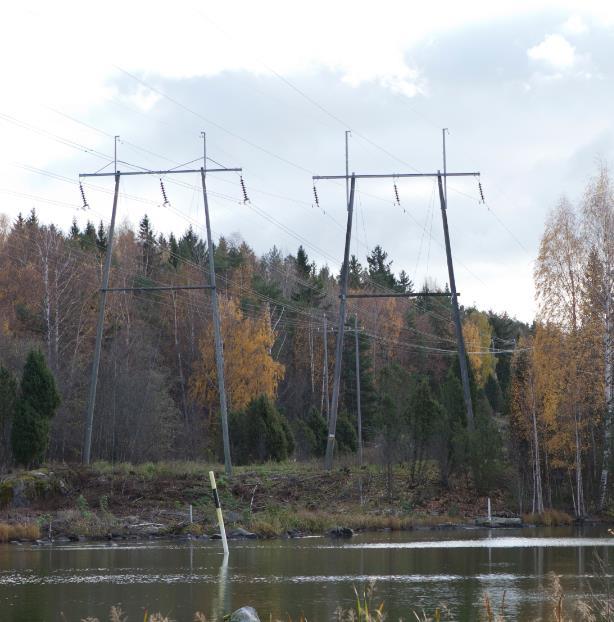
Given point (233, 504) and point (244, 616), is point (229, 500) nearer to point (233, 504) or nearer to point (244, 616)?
point (233, 504)

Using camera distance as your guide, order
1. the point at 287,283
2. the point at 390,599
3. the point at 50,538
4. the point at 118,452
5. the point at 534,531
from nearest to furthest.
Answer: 1. the point at 390,599
2. the point at 50,538
3. the point at 534,531
4. the point at 118,452
5. the point at 287,283

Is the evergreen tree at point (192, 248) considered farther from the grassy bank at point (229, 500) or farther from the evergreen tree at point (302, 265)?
the grassy bank at point (229, 500)

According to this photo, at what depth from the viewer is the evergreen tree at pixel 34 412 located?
40625 mm

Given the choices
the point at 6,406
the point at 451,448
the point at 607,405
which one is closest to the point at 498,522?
the point at 451,448

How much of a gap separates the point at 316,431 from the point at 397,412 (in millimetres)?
21281

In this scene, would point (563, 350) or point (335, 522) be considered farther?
point (563, 350)

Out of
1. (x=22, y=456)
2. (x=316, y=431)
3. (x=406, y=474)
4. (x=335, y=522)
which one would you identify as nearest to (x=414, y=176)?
(x=406, y=474)

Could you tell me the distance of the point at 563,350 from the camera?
4044 centimetres

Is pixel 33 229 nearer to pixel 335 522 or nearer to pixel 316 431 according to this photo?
pixel 316 431

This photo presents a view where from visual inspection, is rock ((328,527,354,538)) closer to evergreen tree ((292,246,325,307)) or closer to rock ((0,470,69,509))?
rock ((0,470,69,509))

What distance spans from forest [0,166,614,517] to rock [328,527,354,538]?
7247mm

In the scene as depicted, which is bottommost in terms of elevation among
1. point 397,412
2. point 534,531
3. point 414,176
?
point 534,531

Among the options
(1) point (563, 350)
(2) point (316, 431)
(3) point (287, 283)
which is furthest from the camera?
(3) point (287, 283)

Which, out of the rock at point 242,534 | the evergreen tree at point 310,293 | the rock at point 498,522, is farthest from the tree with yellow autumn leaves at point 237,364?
the rock at point 242,534
